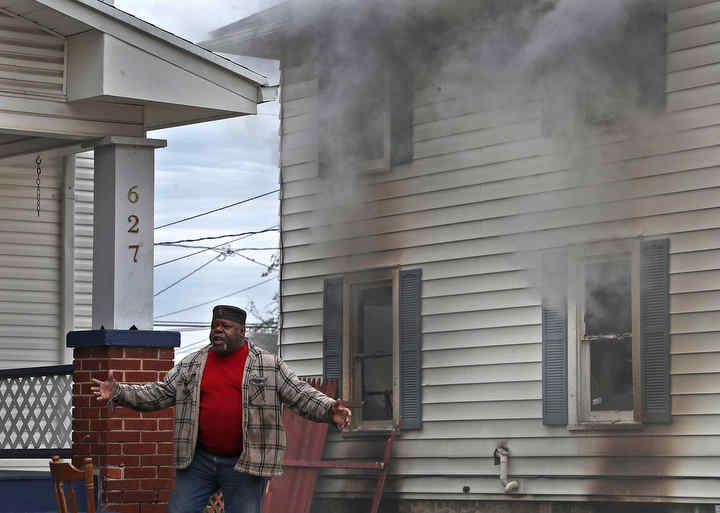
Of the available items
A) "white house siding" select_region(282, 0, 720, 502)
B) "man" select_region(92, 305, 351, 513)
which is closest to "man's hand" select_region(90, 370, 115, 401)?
"man" select_region(92, 305, 351, 513)

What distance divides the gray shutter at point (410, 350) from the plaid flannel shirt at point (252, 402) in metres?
7.26

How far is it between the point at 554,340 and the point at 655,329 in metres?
1.22

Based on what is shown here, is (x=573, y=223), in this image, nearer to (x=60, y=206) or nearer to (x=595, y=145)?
(x=595, y=145)

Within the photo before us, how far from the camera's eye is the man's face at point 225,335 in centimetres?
673

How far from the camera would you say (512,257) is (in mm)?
13172

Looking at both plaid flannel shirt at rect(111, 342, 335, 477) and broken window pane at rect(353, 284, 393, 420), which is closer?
plaid flannel shirt at rect(111, 342, 335, 477)

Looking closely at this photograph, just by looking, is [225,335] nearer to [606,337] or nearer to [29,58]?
[29,58]

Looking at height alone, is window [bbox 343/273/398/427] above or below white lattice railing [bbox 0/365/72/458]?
above

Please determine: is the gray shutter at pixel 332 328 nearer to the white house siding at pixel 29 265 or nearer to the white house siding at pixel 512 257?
the white house siding at pixel 512 257

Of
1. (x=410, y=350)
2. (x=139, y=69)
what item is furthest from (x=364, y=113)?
(x=139, y=69)

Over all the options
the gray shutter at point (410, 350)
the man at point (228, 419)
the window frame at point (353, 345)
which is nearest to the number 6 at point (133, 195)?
the man at point (228, 419)

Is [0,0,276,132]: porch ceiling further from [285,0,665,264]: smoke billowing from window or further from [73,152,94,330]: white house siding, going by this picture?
[73,152,94,330]: white house siding

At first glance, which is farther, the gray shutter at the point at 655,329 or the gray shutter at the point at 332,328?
the gray shutter at the point at 332,328

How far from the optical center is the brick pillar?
877 cm
